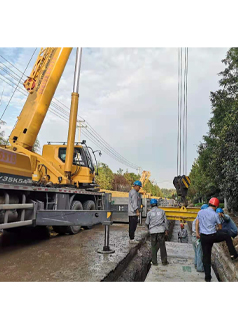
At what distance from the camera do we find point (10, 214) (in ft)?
14.6

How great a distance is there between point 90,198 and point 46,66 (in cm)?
444

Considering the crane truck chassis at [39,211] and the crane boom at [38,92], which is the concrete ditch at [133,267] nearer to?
the crane truck chassis at [39,211]

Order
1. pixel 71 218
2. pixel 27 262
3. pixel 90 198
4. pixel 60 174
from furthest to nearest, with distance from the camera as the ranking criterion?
pixel 90 198, pixel 60 174, pixel 71 218, pixel 27 262

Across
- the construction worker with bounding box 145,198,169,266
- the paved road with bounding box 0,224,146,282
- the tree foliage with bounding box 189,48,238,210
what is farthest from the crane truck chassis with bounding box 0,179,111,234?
the tree foliage with bounding box 189,48,238,210

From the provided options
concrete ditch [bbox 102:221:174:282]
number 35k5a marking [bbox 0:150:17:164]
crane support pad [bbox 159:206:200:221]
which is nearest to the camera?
concrete ditch [bbox 102:221:174:282]

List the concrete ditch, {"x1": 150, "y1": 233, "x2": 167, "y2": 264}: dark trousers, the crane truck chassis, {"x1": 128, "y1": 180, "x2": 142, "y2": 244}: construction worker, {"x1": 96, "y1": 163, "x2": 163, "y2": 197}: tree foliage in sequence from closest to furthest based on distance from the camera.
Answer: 1. the concrete ditch
2. the crane truck chassis
3. {"x1": 150, "y1": 233, "x2": 167, "y2": 264}: dark trousers
4. {"x1": 128, "y1": 180, "x2": 142, "y2": 244}: construction worker
5. {"x1": 96, "y1": 163, "x2": 163, "y2": 197}: tree foliage

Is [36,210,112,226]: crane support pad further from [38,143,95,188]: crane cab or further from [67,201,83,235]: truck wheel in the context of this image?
[38,143,95,188]: crane cab

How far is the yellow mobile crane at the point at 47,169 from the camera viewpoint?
15.6ft

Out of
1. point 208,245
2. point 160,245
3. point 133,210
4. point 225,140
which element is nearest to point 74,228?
point 133,210

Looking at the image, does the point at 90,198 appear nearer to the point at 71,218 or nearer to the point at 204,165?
the point at 71,218

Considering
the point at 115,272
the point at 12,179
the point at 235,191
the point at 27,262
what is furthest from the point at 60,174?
the point at 235,191

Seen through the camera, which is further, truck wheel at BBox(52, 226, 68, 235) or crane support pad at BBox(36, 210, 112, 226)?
truck wheel at BBox(52, 226, 68, 235)

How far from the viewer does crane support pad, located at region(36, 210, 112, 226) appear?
15.9 ft

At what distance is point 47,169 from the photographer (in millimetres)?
6910
